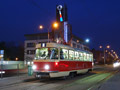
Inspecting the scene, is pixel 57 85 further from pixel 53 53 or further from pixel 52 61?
pixel 53 53

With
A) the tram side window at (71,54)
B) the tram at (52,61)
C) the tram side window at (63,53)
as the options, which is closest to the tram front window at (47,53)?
the tram at (52,61)

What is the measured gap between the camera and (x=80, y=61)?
1858 centimetres

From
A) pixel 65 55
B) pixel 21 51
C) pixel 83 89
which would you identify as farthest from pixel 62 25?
pixel 83 89

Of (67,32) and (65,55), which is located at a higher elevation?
(67,32)

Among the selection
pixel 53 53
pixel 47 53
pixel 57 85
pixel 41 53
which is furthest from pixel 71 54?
pixel 57 85

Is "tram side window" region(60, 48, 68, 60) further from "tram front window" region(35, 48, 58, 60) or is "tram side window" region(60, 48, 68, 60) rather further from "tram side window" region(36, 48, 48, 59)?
"tram side window" region(36, 48, 48, 59)

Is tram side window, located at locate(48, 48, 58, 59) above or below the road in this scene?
above

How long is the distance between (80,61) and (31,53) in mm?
62256

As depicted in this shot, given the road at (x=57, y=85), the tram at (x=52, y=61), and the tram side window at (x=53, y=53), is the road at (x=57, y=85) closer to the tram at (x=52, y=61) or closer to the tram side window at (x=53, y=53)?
the tram at (x=52, y=61)

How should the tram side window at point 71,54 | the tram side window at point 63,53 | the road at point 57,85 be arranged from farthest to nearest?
the tram side window at point 71,54
the tram side window at point 63,53
the road at point 57,85

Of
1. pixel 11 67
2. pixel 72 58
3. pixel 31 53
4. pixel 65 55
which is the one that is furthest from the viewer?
pixel 31 53

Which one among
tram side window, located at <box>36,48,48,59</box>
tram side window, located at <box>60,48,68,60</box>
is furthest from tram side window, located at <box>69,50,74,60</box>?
tram side window, located at <box>36,48,48,59</box>

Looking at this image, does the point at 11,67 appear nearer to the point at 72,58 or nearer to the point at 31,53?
the point at 72,58

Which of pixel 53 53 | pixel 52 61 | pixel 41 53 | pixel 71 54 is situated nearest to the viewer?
pixel 52 61
